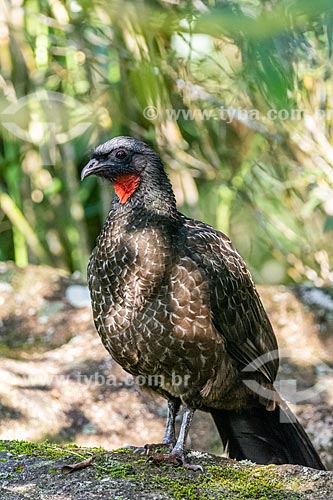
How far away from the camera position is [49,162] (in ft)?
27.1

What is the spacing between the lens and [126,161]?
3953 mm

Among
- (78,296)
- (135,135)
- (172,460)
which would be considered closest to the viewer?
(172,460)

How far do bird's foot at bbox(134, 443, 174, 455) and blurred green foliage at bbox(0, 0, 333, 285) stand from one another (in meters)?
2.82

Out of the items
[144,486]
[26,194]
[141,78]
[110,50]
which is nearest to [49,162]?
[26,194]

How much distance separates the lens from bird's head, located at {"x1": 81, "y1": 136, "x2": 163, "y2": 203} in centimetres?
394

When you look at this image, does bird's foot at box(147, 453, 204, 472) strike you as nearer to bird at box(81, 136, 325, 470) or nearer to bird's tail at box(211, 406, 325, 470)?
bird at box(81, 136, 325, 470)

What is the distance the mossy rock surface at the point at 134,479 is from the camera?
3.14 metres

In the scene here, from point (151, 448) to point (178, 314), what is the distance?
2.09ft

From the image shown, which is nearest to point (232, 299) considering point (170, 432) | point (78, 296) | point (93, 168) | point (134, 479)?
point (170, 432)

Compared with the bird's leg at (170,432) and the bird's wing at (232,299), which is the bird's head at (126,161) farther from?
the bird's leg at (170,432)

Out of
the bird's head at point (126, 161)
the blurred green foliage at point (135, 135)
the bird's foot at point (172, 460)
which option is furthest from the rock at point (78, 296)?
the bird's foot at point (172, 460)

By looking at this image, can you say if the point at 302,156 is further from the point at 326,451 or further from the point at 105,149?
the point at 105,149

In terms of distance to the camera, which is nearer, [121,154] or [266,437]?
[121,154]

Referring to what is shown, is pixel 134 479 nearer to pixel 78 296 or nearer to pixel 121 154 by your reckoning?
pixel 121 154
